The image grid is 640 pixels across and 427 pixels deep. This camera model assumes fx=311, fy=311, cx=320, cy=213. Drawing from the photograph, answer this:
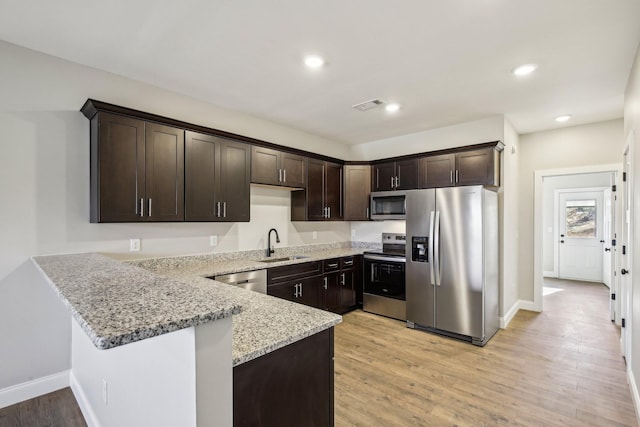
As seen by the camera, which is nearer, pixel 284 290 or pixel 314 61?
pixel 314 61

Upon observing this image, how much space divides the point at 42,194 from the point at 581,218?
9110 mm

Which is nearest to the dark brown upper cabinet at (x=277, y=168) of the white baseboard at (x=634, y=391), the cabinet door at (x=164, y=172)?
the cabinet door at (x=164, y=172)

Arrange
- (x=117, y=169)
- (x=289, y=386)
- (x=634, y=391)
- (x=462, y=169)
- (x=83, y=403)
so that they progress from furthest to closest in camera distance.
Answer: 1. (x=462, y=169)
2. (x=117, y=169)
3. (x=634, y=391)
4. (x=83, y=403)
5. (x=289, y=386)

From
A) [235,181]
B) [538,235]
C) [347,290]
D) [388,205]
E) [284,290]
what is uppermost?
[235,181]

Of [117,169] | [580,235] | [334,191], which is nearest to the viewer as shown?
[117,169]

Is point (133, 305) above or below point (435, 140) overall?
below

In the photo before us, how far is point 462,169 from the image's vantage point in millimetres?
3988

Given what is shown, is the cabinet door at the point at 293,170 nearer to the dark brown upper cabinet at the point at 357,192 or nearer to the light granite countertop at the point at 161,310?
the dark brown upper cabinet at the point at 357,192

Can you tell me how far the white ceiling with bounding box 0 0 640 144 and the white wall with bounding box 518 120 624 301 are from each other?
0.72m

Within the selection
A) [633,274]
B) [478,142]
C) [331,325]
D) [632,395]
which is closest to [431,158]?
[478,142]

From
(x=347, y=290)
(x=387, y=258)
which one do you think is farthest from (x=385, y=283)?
(x=347, y=290)

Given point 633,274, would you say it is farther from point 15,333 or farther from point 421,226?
point 15,333

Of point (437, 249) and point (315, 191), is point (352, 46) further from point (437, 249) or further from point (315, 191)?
point (437, 249)

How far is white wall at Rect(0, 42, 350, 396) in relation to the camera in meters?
2.33
